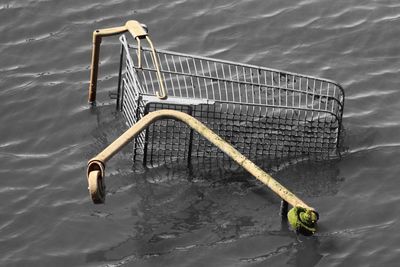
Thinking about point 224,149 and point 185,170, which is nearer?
point 224,149

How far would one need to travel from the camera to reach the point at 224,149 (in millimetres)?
10375

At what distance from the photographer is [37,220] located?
10.9 m

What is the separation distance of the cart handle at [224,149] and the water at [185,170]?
42cm

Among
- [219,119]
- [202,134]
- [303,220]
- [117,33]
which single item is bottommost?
[303,220]

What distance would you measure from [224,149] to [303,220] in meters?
1.07

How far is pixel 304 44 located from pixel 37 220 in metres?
4.57

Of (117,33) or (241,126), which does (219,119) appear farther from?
(117,33)

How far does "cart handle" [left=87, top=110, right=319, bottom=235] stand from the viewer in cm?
988

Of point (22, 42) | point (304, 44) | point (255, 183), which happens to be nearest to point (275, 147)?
point (255, 183)

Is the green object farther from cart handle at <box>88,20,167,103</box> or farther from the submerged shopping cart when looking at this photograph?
cart handle at <box>88,20,167,103</box>

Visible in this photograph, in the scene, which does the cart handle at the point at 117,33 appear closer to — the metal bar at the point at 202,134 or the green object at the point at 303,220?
the metal bar at the point at 202,134

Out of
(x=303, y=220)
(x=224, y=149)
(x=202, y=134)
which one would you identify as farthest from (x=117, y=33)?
(x=303, y=220)

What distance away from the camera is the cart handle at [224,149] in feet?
32.4

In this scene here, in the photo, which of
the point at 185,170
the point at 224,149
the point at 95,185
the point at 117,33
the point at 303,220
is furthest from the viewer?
the point at 117,33
